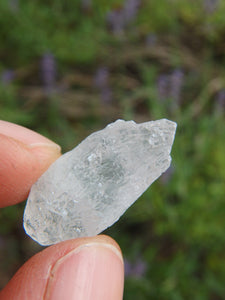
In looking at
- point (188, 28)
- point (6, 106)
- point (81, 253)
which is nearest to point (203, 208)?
point (81, 253)

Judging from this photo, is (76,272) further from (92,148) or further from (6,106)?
(6,106)

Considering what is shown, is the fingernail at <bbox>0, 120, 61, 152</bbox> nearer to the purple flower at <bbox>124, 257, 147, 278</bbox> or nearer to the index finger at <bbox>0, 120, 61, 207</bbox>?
the index finger at <bbox>0, 120, 61, 207</bbox>

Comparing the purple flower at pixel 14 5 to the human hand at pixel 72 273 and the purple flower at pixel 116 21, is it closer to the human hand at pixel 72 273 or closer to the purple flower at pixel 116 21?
the purple flower at pixel 116 21

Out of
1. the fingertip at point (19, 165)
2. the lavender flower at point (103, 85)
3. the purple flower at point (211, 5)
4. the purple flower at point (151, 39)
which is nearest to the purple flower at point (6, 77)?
the lavender flower at point (103, 85)

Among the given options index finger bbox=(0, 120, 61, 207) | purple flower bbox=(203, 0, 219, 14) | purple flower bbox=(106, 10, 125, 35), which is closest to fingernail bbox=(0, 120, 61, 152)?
index finger bbox=(0, 120, 61, 207)

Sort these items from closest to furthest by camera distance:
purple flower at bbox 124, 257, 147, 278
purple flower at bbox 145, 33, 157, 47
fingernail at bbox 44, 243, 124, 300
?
1. fingernail at bbox 44, 243, 124, 300
2. purple flower at bbox 124, 257, 147, 278
3. purple flower at bbox 145, 33, 157, 47

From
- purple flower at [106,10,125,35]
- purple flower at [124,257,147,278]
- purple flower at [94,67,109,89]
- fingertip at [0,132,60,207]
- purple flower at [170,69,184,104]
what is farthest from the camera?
purple flower at [106,10,125,35]

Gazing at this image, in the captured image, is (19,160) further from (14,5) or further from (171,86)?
(14,5)
